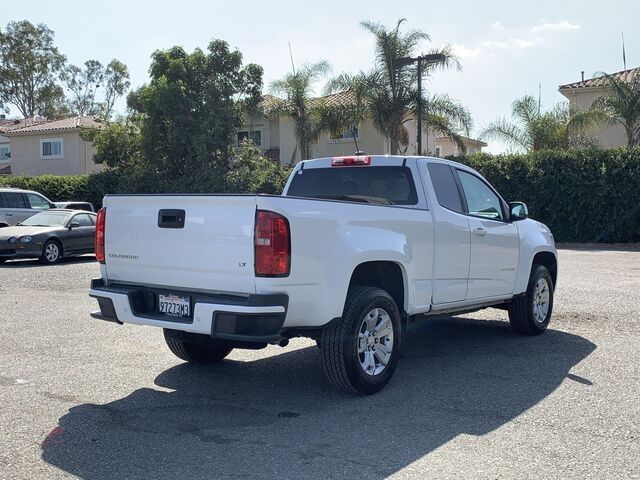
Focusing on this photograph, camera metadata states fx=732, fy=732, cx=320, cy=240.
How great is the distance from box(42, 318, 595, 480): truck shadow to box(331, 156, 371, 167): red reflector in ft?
6.64

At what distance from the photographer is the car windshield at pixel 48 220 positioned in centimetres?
1797

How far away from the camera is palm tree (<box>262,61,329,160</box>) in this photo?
3319 centimetres

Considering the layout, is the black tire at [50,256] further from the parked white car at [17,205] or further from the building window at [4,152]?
the building window at [4,152]

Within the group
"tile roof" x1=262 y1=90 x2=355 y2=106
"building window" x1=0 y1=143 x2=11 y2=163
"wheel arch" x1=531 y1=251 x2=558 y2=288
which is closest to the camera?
"wheel arch" x1=531 y1=251 x2=558 y2=288

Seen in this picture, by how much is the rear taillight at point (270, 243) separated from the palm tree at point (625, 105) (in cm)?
2331

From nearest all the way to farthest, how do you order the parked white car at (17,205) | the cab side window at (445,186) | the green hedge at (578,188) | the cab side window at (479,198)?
the cab side window at (445,186)
the cab side window at (479,198)
the parked white car at (17,205)
the green hedge at (578,188)

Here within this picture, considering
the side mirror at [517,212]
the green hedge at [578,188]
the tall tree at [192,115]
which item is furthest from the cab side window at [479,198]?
the tall tree at [192,115]

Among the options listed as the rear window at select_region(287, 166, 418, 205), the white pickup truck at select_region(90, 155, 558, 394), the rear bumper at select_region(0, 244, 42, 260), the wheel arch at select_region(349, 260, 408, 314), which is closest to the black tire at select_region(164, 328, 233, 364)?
the white pickup truck at select_region(90, 155, 558, 394)

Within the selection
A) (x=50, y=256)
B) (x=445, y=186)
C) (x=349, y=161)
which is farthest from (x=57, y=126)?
(x=445, y=186)

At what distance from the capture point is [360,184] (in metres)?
7.31

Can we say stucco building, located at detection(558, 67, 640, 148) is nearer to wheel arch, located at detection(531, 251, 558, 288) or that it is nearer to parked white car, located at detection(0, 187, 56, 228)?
parked white car, located at detection(0, 187, 56, 228)

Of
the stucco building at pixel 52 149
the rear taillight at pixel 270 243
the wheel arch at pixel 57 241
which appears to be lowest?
the wheel arch at pixel 57 241

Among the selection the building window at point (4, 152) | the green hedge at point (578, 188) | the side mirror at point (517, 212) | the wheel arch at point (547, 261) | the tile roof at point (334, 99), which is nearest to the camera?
the side mirror at point (517, 212)

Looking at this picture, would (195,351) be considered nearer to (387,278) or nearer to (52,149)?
(387,278)
